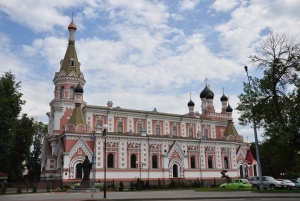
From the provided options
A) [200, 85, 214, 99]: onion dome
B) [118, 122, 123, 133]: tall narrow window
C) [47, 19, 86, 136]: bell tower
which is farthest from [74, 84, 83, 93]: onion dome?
[200, 85, 214, 99]: onion dome

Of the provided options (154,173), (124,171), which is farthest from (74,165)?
(154,173)

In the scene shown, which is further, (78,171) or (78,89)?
(78,89)

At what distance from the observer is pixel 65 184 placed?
129 feet

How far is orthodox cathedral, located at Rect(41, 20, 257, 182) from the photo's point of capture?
43719mm

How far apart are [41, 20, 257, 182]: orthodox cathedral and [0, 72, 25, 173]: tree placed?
9875 mm

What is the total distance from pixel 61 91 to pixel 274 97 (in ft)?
112

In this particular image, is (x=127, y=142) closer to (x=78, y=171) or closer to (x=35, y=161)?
(x=78, y=171)

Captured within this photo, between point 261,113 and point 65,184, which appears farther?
point 65,184

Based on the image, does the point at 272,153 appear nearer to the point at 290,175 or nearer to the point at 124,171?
the point at 124,171

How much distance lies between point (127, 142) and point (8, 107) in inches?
757

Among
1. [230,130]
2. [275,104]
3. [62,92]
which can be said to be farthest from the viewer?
[230,130]

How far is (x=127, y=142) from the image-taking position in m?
47.1

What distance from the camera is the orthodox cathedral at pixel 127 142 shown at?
43.7m

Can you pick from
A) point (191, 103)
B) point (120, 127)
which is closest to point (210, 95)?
point (191, 103)
